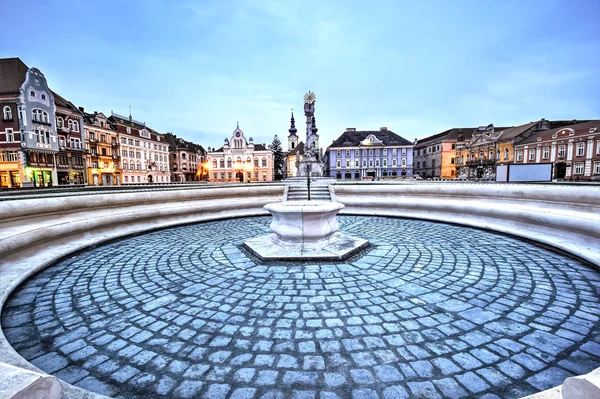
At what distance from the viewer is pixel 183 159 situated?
69562 mm

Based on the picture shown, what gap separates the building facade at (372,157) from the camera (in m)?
62.1

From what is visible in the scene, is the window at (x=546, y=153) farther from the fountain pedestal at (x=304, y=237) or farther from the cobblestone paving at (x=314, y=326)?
the fountain pedestal at (x=304, y=237)

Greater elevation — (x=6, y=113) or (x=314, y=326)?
(x=6, y=113)

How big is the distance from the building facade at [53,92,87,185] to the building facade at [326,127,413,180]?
155 ft

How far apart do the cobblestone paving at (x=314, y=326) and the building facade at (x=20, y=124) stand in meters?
41.0

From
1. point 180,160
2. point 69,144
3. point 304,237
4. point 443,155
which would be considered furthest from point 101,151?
point 443,155

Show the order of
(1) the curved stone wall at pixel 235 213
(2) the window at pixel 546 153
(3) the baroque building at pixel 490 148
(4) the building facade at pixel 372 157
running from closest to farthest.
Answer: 1. (1) the curved stone wall at pixel 235 213
2. (2) the window at pixel 546 153
3. (3) the baroque building at pixel 490 148
4. (4) the building facade at pixel 372 157

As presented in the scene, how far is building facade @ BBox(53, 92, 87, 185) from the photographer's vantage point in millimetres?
37688

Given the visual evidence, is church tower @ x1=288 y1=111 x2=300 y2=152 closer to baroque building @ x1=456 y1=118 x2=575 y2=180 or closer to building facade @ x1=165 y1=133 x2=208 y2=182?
building facade @ x1=165 y1=133 x2=208 y2=182

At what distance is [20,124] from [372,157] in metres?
59.0

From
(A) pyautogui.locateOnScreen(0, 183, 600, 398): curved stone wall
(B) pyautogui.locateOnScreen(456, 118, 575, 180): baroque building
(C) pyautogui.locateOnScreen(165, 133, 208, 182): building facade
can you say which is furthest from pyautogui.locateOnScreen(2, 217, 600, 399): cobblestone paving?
(C) pyautogui.locateOnScreen(165, 133, 208, 182): building facade

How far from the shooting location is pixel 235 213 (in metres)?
9.94

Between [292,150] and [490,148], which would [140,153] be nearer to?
[292,150]

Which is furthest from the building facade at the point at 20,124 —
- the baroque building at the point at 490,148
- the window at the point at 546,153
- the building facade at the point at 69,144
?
the window at the point at 546,153
